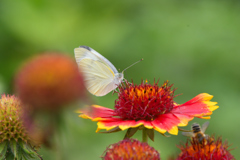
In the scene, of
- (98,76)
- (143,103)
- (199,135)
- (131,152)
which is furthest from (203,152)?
(98,76)

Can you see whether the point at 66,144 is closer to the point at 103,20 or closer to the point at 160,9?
the point at 103,20

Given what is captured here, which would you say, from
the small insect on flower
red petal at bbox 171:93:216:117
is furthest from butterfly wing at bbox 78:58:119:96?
the small insect on flower

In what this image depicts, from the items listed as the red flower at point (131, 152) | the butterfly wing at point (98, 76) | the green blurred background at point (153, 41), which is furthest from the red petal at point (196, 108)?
the green blurred background at point (153, 41)

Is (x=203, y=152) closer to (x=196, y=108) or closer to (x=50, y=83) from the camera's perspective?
(x=196, y=108)

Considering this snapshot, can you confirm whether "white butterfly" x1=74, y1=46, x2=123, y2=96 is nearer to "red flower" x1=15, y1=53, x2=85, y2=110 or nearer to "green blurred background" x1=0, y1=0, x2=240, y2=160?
"green blurred background" x1=0, y1=0, x2=240, y2=160

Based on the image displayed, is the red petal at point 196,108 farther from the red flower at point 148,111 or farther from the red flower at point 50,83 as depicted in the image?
the red flower at point 50,83

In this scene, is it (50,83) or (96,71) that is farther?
(96,71)

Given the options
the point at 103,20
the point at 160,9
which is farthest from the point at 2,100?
the point at 160,9
